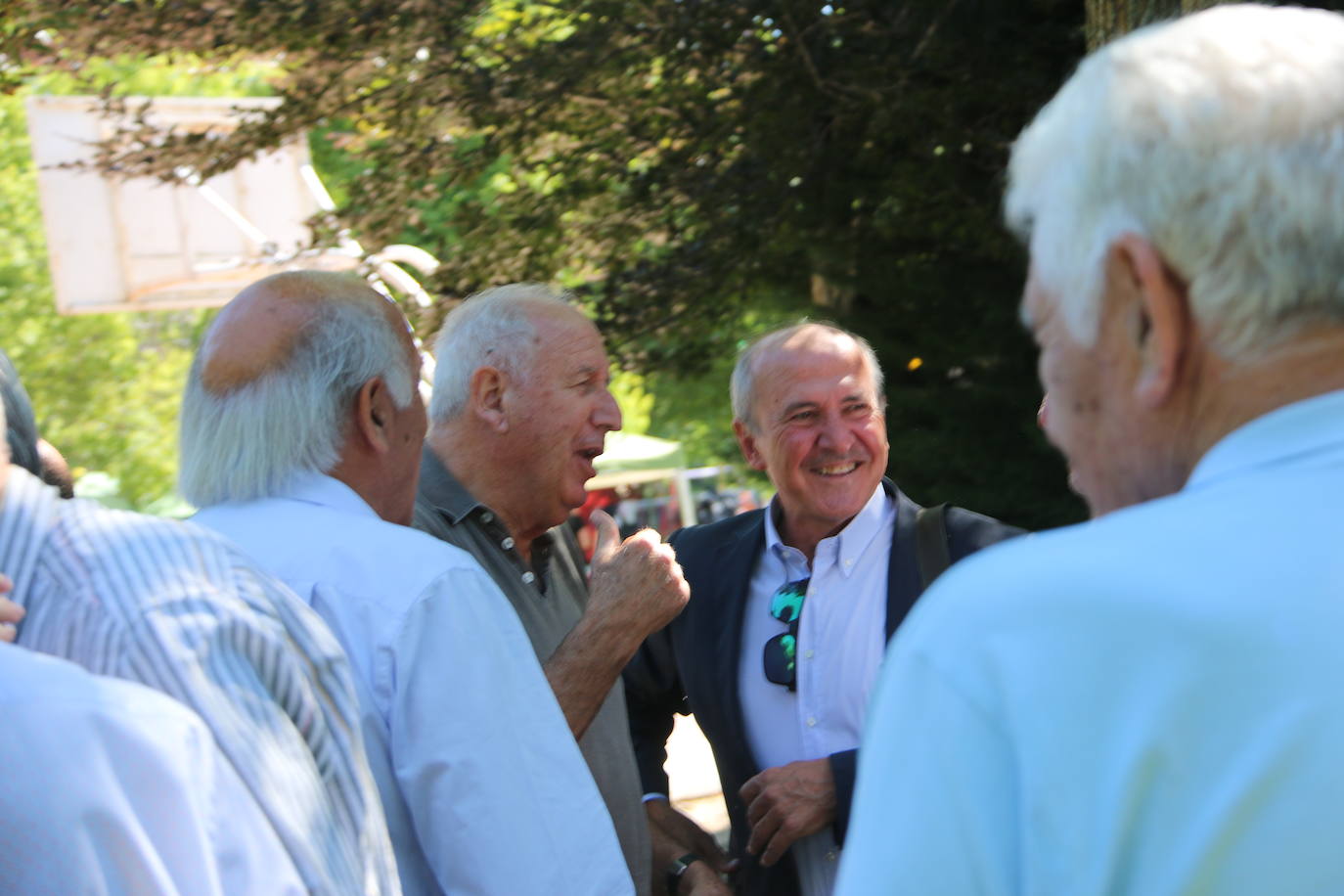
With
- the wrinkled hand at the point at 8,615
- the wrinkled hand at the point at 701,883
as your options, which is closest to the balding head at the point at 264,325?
the wrinkled hand at the point at 8,615

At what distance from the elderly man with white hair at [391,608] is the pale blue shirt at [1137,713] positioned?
1194 mm

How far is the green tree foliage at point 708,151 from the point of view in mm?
5754

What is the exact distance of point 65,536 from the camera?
61.0 inches

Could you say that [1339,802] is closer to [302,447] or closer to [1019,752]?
[1019,752]

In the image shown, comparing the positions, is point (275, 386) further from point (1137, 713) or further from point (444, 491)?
point (1137, 713)

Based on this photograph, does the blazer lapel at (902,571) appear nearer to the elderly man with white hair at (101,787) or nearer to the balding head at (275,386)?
the balding head at (275,386)

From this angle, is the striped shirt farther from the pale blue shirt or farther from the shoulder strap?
the shoulder strap

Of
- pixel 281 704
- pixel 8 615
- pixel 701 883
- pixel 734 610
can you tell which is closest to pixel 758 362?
pixel 734 610

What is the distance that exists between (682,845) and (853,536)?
844 mm

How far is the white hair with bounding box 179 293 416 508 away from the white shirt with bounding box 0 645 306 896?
0.97 meters

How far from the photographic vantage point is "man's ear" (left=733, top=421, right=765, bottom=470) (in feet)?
11.9

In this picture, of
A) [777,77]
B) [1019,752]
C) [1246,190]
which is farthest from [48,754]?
[777,77]

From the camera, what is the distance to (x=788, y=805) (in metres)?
2.87

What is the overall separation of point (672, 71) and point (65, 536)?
4.90 meters
